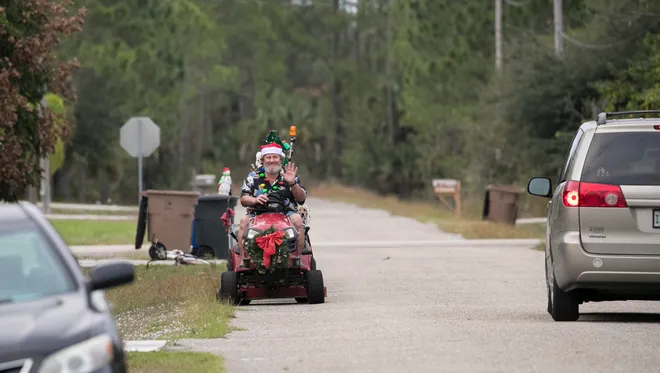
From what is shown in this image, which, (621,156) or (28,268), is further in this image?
(621,156)

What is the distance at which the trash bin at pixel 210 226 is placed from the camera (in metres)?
28.0

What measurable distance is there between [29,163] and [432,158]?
133 feet

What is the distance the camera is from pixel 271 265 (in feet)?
59.7

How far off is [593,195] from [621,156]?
1.59 ft

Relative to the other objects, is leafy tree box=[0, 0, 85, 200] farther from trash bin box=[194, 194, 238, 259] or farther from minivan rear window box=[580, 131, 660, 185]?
minivan rear window box=[580, 131, 660, 185]

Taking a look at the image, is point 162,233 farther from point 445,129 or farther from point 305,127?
point 305,127

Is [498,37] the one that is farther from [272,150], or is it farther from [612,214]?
[612,214]

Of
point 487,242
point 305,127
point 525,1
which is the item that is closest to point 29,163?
point 487,242

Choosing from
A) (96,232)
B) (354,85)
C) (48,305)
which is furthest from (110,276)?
(354,85)

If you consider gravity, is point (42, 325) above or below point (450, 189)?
above

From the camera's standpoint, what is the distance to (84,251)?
3197 centimetres

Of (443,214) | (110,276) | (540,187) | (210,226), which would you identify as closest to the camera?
(110,276)

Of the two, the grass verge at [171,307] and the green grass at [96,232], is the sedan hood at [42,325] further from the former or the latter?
the green grass at [96,232]

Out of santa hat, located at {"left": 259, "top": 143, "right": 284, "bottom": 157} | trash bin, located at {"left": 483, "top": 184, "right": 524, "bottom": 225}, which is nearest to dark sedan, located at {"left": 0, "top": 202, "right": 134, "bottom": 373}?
santa hat, located at {"left": 259, "top": 143, "right": 284, "bottom": 157}
